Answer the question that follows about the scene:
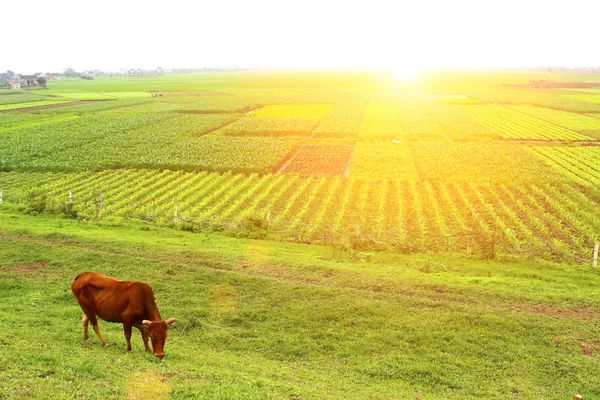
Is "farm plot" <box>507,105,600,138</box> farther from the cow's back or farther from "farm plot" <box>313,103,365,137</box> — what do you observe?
the cow's back

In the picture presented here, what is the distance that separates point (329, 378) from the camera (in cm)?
962

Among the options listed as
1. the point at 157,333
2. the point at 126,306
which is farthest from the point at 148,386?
the point at 126,306

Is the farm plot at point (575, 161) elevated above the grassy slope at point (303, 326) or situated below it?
above

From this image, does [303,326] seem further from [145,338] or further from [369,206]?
[369,206]

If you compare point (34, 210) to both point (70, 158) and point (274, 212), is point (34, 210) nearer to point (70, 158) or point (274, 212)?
point (274, 212)

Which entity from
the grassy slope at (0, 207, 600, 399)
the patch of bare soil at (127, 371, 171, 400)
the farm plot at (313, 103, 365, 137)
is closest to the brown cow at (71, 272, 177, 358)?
the grassy slope at (0, 207, 600, 399)

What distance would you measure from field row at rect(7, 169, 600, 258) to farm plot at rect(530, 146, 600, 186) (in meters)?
3.60

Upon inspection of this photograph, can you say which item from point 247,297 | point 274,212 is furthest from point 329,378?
point 274,212

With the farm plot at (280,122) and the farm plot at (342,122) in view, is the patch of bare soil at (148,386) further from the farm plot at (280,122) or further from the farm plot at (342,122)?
the farm plot at (280,122)

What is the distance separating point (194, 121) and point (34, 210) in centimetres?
4648

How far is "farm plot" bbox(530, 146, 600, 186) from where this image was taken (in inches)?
1364

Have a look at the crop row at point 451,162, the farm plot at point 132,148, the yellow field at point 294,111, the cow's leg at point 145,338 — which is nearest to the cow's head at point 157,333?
the cow's leg at point 145,338

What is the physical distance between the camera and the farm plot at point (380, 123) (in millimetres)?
57812

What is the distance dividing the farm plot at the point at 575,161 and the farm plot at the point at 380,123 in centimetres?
1751
